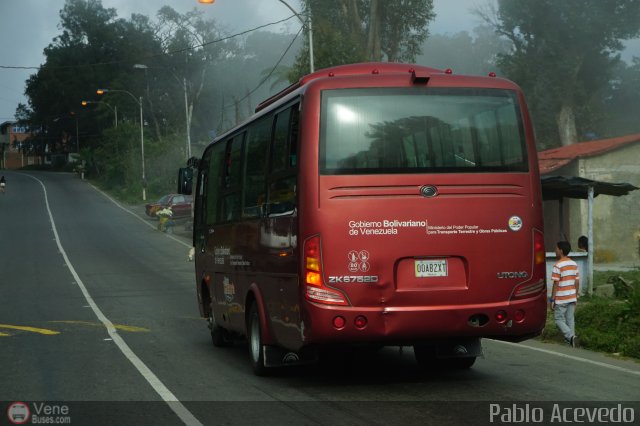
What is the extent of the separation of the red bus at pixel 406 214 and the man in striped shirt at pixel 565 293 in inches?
164

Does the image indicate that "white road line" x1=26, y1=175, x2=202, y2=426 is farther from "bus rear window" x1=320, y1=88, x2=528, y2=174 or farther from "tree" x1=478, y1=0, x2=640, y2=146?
"tree" x1=478, y1=0, x2=640, y2=146

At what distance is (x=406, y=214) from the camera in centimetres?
916

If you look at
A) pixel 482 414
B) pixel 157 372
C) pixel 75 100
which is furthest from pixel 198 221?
pixel 75 100

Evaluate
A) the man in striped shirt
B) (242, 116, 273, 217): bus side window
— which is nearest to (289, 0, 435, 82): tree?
the man in striped shirt

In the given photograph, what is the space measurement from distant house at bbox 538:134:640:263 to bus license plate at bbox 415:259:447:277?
2196 centimetres

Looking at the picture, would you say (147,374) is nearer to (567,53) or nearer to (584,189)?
(584,189)

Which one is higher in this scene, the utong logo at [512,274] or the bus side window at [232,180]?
the bus side window at [232,180]

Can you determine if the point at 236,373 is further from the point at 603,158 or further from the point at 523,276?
the point at 603,158

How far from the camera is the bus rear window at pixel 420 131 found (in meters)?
9.28

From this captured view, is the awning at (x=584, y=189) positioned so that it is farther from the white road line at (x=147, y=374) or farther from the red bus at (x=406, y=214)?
the red bus at (x=406, y=214)

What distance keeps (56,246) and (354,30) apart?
55.6 ft

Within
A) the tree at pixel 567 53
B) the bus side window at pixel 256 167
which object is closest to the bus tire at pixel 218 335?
the bus side window at pixel 256 167

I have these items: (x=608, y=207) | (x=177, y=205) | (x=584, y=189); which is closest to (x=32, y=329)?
(x=584, y=189)

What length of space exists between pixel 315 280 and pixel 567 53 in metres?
52.7
